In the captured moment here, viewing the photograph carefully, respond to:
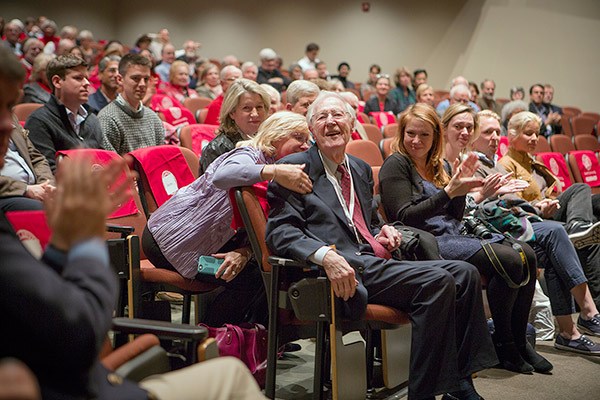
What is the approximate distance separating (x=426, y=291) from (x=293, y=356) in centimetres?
107

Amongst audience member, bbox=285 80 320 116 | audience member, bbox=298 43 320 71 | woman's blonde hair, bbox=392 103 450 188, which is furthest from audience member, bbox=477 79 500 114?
woman's blonde hair, bbox=392 103 450 188

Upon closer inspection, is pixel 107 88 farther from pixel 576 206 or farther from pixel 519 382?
pixel 519 382

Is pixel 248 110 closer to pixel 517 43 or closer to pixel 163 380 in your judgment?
pixel 163 380

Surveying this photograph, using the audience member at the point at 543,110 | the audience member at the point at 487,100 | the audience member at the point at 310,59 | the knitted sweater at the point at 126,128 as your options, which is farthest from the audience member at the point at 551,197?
the audience member at the point at 310,59

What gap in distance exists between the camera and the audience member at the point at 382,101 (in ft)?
29.5

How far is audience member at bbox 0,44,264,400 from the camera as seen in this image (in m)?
1.09

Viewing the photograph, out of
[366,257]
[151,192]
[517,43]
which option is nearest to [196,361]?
[366,257]

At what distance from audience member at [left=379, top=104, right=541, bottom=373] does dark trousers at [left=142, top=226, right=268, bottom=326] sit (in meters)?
0.67

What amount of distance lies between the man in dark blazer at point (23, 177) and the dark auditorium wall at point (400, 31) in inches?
447

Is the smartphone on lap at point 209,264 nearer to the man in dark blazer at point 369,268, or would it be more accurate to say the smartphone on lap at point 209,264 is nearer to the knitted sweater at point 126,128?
the man in dark blazer at point 369,268

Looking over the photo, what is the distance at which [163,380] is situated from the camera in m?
1.39

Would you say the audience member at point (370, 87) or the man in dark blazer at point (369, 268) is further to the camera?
the audience member at point (370, 87)

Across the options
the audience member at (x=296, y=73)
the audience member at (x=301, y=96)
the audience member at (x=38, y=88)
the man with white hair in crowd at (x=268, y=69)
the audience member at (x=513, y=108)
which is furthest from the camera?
the audience member at (x=296, y=73)

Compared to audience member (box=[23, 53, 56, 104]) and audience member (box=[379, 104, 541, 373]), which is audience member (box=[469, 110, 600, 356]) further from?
audience member (box=[23, 53, 56, 104])
